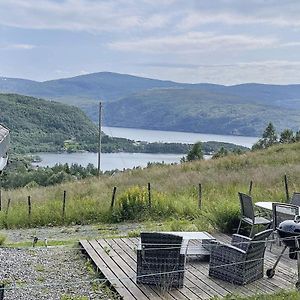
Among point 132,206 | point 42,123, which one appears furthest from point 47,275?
point 42,123

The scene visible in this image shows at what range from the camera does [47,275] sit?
21.1ft

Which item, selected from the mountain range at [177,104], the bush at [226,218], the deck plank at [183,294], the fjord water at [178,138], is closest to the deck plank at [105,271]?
the deck plank at [183,294]

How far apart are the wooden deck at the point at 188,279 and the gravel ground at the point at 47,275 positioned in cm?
20

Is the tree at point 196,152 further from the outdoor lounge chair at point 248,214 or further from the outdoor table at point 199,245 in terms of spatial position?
the outdoor table at point 199,245

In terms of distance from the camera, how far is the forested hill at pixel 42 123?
56625 mm

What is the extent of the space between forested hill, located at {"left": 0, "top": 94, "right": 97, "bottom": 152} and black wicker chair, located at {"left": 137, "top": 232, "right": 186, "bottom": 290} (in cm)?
4779

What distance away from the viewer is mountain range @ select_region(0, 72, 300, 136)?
276ft

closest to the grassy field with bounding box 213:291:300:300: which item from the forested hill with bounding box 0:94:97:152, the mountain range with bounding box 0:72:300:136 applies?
the forested hill with bounding box 0:94:97:152

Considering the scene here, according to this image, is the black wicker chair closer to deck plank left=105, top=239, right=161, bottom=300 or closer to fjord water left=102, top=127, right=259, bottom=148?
deck plank left=105, top=239, right=161, bottom=300

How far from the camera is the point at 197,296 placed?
5.43m

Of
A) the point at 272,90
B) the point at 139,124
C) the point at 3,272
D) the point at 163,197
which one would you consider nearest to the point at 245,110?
the point at 139,124

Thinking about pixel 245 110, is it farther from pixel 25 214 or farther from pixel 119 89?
pixel 25 214

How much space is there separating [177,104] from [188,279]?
358 feet

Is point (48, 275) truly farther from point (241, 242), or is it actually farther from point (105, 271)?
point (241, 242)
